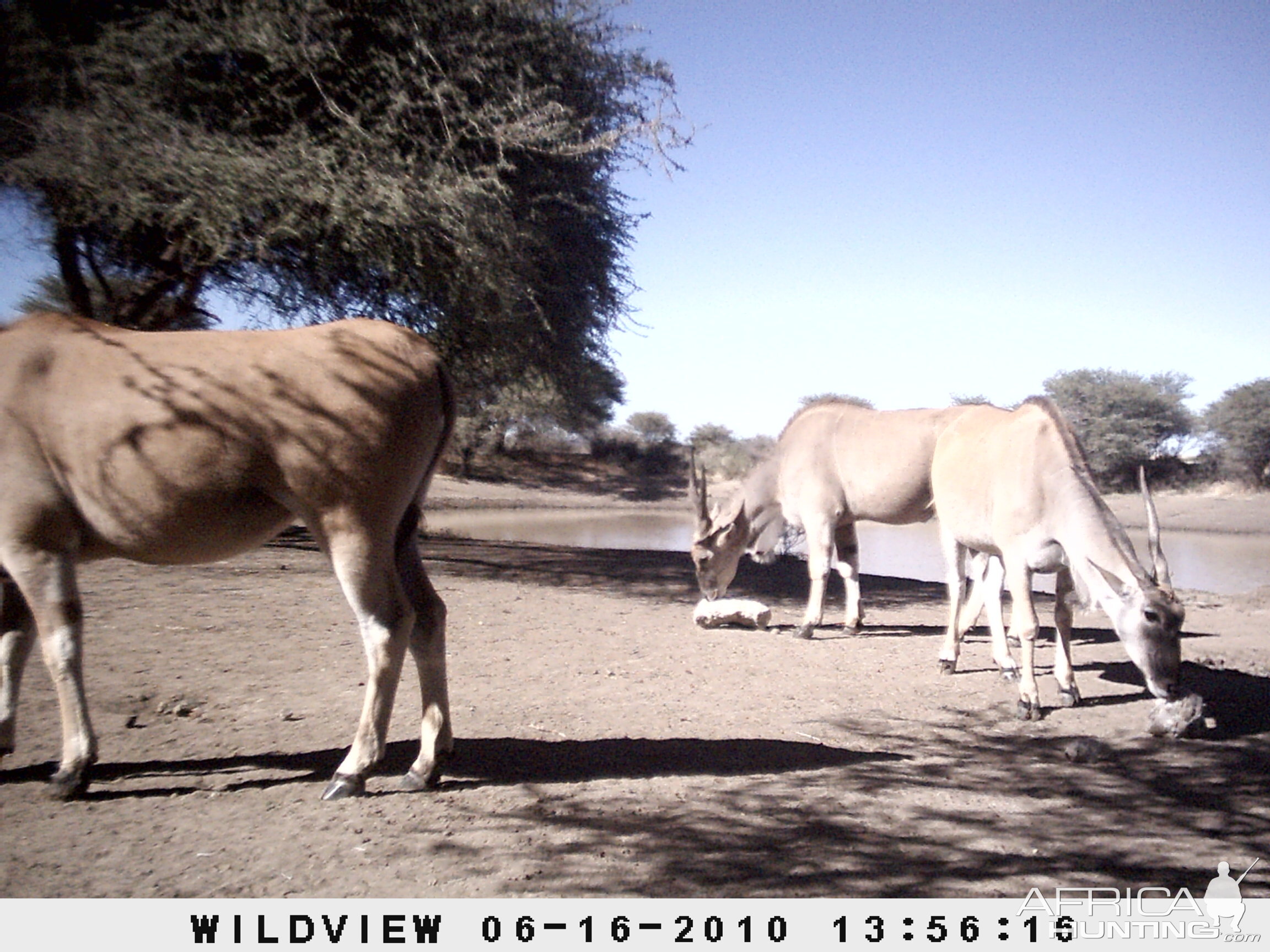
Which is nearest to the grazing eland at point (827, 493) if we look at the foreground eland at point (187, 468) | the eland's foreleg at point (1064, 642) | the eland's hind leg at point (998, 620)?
the eland's hind leg at point (998, 620)

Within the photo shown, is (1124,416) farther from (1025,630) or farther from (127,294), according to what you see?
(127,294)

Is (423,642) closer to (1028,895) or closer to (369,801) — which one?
(369,801)

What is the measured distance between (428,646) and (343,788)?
74 cm

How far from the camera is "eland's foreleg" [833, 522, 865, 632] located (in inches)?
375

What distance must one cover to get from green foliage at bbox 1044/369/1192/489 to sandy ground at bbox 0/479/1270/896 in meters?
8.24

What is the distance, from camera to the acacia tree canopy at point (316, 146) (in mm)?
8203

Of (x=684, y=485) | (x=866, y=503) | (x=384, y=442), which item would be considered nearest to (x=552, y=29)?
(x=866, y=503)

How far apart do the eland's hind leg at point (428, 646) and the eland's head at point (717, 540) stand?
232 inches

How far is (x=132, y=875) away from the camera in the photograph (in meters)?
3.36

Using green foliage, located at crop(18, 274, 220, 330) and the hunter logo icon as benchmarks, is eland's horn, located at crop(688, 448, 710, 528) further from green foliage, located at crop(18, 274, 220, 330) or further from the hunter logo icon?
the hunter logo icon

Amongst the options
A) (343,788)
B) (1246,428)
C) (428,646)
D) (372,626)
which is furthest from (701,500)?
(1246,428)

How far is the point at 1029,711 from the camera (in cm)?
627

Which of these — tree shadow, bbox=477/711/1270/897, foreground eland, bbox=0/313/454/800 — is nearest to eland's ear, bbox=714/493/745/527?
tree shadow, bbox=477/711/1270/897
